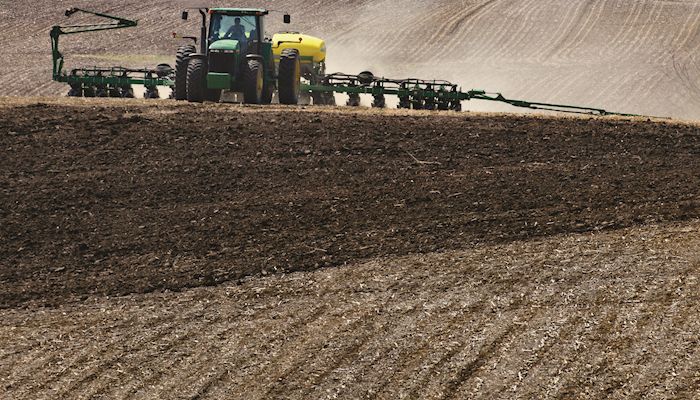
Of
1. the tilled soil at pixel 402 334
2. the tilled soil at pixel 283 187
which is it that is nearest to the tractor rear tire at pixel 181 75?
the tilled soil at pixel 283 187

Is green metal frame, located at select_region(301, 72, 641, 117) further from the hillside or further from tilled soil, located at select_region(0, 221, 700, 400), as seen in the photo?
tilled soil, located at select_region(0, 221, 700, 400)

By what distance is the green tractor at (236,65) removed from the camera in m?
22.1

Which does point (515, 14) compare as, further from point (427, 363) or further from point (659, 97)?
point (427, 363)

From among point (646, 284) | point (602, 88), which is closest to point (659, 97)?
point (602, 88)

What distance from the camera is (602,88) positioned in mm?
36219

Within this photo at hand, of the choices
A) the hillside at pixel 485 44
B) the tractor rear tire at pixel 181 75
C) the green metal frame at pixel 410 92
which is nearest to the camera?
the tractor rear tire at pixel 181 75

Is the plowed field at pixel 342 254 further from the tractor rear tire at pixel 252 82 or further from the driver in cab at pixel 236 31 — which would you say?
the driver in cab at pixel 236 31

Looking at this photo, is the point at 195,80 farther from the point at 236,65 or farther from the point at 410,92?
the point at 410,92

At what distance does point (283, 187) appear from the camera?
15.3 metres

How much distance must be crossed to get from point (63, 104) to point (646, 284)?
10707 millimetres

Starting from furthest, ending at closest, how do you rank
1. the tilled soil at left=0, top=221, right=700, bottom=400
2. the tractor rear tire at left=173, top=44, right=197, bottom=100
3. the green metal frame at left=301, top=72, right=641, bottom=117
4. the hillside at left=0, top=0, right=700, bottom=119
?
1. the hillside at left=0, top=0, right=700, bottom=119
2. the green metal frame at left=301, top=72, right=641, bottom=117
3. the tractor rear tire at left=173, top=44, right=197, bottom=100
4. the tilled soil at left=0, top=221, right=700, bottom=400

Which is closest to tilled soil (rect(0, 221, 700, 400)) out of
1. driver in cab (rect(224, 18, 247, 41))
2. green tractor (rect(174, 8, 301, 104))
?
green tractor (rect(174, 8, 301, 104))

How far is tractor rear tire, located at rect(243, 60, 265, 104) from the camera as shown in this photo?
866 inches

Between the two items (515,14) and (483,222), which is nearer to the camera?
(483,222)
